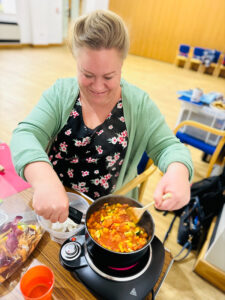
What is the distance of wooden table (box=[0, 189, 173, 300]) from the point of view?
52 cm

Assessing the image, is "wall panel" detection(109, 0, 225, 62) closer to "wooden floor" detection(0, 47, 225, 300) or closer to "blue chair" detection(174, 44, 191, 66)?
"blue chair" detection(174, 44, 191, 66)

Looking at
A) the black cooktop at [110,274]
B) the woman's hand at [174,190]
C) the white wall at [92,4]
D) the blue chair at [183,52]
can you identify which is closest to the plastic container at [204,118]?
the woman's hand at [174,190]

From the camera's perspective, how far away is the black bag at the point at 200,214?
4.96 ft

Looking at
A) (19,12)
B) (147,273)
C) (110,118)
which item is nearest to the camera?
(147,273)

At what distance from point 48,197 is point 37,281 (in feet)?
0.68

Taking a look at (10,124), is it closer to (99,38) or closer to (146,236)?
(99,38)

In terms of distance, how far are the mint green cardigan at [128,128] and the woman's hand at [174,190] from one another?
7 cm

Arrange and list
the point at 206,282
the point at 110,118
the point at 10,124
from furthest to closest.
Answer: the point at 10,124 < the point at 206,282 < the point at 110,118

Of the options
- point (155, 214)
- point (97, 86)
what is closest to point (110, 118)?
point (97, 86)

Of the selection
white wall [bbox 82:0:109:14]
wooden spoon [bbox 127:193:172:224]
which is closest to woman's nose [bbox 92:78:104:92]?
wooden spoon [bbox 127:193:172:224]

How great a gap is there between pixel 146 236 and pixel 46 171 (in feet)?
1.09

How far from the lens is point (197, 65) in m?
7.18

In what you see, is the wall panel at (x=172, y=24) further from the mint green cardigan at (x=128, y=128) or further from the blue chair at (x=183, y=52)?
the mint green cardigan at (x=128, y=128)

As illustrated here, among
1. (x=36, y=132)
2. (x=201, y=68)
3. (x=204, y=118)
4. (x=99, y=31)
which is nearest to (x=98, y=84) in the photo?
(x=99, y=31)
